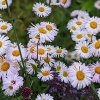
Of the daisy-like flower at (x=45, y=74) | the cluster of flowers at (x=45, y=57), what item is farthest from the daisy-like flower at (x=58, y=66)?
the daisy-like flower at (x=45, y=74)

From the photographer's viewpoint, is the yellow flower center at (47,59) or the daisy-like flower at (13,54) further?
the yellow flower center at (47,59)

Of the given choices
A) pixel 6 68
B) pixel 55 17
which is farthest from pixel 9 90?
pixel 55 17

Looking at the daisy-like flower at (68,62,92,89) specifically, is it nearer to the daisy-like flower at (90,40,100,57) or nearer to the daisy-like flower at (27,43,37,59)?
the daisy-like flower at (90,40,100,57)

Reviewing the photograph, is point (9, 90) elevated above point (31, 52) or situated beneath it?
situated beneath

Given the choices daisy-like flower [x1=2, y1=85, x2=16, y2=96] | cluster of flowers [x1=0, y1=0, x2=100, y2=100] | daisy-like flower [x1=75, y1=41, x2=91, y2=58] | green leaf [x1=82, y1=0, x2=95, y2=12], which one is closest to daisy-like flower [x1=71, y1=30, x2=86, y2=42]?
cluster of flowers [x1=0, y1=0, x2=100, y2=100]

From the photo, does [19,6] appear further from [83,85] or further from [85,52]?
[83,85]

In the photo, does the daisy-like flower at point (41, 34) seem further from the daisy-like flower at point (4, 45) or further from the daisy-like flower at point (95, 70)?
the daisy-like flower at point (95, 70)

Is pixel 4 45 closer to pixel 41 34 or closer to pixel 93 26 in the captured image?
pixel 41 34

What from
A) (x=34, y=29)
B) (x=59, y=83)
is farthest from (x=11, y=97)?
(x=34, y=29)
